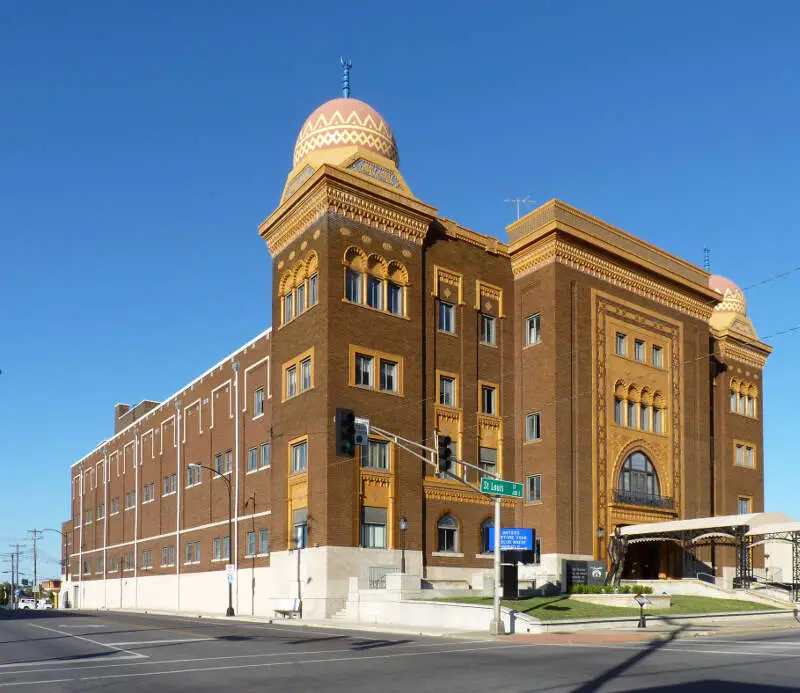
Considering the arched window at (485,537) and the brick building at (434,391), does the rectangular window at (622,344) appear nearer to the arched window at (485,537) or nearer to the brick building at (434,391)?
the brick building at (434,391)

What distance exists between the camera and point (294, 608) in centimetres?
4625

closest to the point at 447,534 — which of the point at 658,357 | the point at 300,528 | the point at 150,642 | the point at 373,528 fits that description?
the point at 373,528

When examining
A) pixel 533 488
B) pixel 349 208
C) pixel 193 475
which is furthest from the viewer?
pixel 193 475

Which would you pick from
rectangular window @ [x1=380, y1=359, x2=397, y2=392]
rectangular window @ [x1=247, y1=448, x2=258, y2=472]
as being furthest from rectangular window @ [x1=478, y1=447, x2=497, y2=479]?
rectangular window @ [x1=247, y1=448, x2=258, y2=472]

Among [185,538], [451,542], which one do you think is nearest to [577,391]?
[451,542]

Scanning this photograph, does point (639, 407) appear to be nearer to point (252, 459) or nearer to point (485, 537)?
point (485, 537)

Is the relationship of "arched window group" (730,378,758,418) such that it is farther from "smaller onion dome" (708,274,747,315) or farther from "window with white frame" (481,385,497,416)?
"window with white frame" (481,385,497,416)

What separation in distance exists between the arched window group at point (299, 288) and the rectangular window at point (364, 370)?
149 inches

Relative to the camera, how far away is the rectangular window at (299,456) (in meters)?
48.8

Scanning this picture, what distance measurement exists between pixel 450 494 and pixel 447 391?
5.69m

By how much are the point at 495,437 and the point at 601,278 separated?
11.7m

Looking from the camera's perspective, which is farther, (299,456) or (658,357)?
(658,357)

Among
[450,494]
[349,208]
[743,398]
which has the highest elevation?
[349,208]

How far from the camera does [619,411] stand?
5703 centimetres
